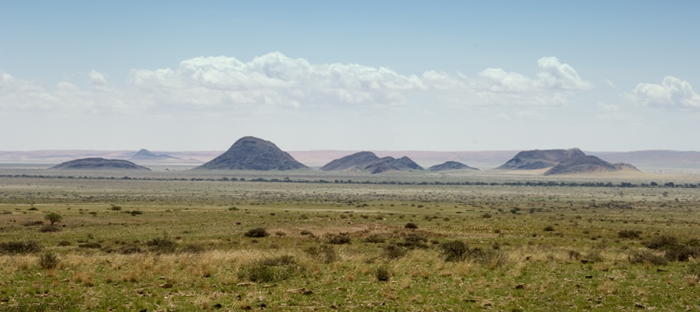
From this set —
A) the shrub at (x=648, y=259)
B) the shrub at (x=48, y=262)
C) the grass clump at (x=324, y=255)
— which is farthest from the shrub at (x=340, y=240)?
A: the shrub at (x=48, y=262)

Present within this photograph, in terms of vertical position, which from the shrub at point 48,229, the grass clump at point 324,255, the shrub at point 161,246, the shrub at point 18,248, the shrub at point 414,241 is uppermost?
the grass clump at point 324,255

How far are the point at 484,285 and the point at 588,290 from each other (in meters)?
3.32

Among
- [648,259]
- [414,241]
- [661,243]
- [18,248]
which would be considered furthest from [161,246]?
[661,243]

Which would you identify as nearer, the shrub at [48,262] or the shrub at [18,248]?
the shrub at [48,262]

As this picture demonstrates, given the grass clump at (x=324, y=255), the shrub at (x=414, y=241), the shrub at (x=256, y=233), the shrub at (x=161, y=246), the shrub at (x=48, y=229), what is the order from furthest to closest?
the shrub at (x=48, y=229)
the shrub at (x=256, y=233)
the shrub at (x=414, y=241)
the shrub at (x=161, y=246)
the grass clump at (x=324, y=255)

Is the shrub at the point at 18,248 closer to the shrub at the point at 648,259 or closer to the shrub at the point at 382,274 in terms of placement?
the shrub at the point at 382,274

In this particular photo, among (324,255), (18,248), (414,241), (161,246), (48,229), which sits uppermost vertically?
(324,255)

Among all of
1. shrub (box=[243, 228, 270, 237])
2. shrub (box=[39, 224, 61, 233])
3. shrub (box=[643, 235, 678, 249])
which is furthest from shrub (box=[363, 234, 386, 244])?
shrub (box=[39, 224, 61, 233])

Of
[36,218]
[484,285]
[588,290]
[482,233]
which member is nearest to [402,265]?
[484,285]

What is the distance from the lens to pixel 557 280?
2417cm

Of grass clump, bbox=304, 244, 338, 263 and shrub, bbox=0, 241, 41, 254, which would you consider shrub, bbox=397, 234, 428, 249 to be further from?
shrub, bbox=0, 241, 41, 254

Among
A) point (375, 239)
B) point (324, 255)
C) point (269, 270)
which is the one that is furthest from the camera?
point (375, 239)

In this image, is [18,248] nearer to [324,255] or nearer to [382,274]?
[324,255]

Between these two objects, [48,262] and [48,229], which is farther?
[48,229]
